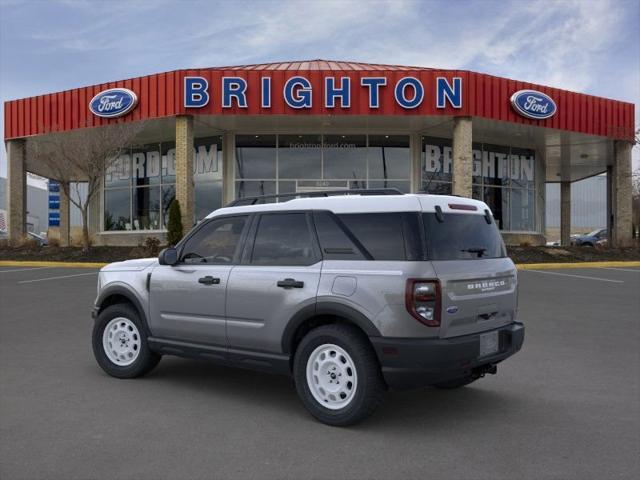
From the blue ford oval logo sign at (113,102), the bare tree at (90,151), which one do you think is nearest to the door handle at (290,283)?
the bare tree at (90,151)

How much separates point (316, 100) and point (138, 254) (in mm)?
8316

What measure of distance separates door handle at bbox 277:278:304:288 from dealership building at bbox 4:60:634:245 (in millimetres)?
16461

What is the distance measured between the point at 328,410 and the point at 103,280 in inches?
117

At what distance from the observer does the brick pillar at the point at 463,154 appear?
68.2 ft

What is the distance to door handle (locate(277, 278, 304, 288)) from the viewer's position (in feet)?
15.1

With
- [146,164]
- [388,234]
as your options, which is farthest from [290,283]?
[146,164]

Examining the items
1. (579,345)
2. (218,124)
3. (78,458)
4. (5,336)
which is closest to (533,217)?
(218,124)

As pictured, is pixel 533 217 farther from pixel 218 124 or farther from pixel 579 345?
pixel 579 345

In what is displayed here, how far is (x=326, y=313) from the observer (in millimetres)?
4445

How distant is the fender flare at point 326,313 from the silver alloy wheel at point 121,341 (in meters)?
1.94

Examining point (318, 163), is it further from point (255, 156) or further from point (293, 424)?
point (293, 424)

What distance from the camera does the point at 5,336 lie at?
8016 millimetres

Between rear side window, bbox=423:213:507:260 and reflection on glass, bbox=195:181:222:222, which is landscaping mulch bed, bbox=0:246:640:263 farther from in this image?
rear side window, bbox=423:213:507:260

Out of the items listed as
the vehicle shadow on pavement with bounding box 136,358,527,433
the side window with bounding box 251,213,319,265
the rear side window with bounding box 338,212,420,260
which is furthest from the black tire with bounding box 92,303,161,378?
the rear side window with bounding box 338,212,420,260
